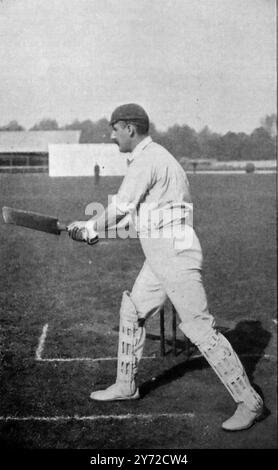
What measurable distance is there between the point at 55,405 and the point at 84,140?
2.93 metres

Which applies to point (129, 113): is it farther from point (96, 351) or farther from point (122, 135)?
point (96, 351)

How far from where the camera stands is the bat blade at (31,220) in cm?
429

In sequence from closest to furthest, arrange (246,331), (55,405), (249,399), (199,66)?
(249,399), (55,405), (199,66), (246,331)

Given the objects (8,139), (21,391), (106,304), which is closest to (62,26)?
(8,139)

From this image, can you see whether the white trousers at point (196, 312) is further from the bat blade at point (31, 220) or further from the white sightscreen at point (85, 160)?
the white sightscreen at point (85, 160)

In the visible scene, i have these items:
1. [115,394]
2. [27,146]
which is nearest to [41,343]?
[115,394]

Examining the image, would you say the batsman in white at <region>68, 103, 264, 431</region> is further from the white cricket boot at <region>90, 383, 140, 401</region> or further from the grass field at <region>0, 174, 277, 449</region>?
the white cricket boot at <region>90, 383, 140, 401</region>

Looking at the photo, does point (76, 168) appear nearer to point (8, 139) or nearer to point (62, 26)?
point (8, 139)

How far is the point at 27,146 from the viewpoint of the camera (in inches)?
227

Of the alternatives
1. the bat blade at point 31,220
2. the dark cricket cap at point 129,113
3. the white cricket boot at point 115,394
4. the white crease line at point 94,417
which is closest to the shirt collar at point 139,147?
the dark cricket cap at point 129,113

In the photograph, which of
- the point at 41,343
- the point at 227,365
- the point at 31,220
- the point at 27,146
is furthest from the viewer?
the point at 27,146

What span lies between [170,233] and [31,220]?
0.98 meters

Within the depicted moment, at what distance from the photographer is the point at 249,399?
160 inches

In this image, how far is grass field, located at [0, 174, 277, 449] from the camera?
407cm
